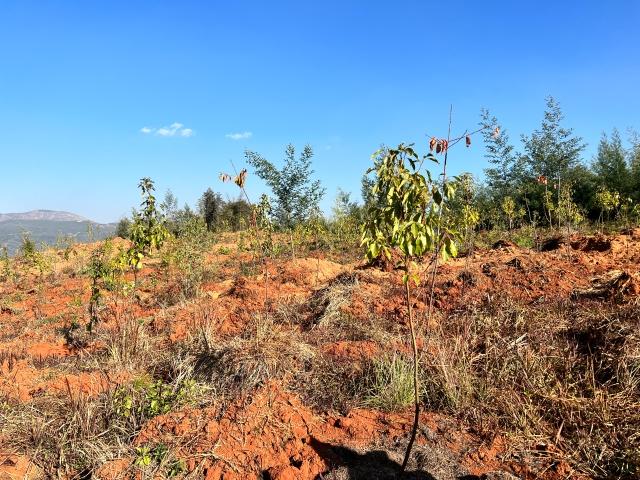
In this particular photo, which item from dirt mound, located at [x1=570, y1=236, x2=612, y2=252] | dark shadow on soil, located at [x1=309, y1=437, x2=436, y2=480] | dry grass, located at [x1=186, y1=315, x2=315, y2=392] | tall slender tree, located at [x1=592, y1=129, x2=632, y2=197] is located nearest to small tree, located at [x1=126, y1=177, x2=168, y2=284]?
dry grass, located at [x1=186, y1=315, x2=315, y2=392]

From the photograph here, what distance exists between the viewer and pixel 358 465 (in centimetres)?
326

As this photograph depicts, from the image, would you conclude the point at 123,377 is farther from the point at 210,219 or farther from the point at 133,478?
the point at 210,219

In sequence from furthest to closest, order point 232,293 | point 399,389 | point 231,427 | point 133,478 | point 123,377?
point 232,293
point 123,377
point 399,389
point 231,427
point 133,478

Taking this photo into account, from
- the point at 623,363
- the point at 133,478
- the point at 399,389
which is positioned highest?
the point at 623,363

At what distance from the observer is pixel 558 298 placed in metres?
6.25

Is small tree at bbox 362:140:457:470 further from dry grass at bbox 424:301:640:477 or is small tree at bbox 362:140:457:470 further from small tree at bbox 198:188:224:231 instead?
small tree at bbox 198:188:224:231

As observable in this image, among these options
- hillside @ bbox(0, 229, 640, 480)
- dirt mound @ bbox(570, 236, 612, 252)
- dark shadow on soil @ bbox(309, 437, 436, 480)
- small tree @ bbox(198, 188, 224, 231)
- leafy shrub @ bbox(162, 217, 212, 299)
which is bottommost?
dark shadow on soil @ bbox(309, 437, 436, 480)

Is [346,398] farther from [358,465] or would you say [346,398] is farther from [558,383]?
[558,383]

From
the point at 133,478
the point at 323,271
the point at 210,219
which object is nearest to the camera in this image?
the point at 133,478

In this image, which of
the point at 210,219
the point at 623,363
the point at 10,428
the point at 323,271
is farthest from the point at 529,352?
the point at 210,219

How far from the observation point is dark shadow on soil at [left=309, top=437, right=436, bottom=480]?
3143mm

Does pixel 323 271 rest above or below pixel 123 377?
above

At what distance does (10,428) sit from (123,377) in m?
1.08

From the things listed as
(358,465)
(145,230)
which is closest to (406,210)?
(358,465)
